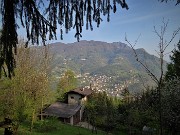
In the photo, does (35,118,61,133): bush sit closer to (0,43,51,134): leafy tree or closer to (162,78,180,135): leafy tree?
(0,43,51,134): leafy tree

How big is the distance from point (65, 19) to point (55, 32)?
348 millimetres

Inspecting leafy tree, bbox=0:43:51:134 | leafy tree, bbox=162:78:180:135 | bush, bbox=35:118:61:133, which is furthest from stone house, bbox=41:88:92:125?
leafy tree, bbox=162:78:180:135

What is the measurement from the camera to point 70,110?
55500 millimetres

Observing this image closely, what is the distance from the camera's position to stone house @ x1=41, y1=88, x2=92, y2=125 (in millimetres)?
52031

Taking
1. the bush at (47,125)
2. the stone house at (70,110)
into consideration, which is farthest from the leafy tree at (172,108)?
the stone house at (70,110)

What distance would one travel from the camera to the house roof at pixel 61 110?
170 feet

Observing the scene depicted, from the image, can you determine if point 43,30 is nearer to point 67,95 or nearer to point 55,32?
point 55,32

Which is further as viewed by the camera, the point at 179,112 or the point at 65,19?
the point at 179,112

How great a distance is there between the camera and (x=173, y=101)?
29.1 meters

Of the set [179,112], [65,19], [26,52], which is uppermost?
[26,52]

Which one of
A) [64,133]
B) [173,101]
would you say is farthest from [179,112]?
[64,133]

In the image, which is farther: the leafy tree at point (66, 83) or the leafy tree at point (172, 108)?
the leafy tree at point (66, 83)

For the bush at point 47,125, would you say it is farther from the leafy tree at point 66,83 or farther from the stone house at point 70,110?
the leafy tree at point 66,83

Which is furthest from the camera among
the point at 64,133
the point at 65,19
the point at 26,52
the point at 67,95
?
the point at 67,95
